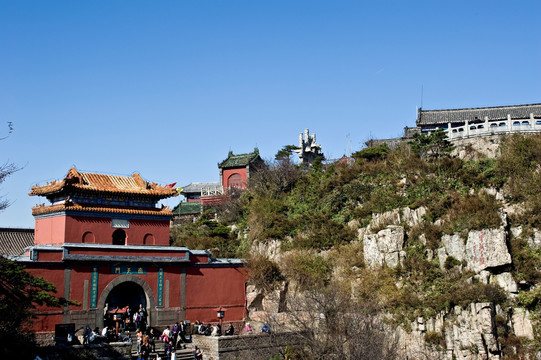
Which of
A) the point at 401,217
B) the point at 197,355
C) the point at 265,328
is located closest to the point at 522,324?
the point at 401,217

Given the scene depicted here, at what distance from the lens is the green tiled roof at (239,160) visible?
46656 millimetres

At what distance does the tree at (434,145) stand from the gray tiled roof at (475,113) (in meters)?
6.57

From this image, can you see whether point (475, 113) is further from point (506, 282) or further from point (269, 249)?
point (506, 282)

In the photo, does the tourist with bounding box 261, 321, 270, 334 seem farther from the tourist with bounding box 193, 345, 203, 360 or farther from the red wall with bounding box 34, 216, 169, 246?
the red wall with bounding box 34, 216, 169, 246

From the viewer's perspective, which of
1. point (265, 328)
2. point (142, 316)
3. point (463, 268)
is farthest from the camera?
point (265, 328)

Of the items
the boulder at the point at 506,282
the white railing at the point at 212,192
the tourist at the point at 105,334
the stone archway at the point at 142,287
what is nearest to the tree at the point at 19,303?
the tourist at the point at 105,334

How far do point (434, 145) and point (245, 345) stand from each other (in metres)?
14.3

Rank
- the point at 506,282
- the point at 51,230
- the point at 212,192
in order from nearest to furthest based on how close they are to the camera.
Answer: the point at 506,282 → the point at 51,230 → the point at 212,192

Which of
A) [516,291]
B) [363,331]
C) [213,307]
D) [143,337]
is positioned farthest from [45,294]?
[516,291]

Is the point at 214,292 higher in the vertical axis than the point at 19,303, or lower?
higher

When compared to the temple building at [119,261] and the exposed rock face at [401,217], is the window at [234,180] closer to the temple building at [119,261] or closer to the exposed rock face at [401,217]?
the temple building at [119,261]

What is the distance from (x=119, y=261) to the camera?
2492 centimetres

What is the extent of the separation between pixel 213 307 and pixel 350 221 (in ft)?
24.9

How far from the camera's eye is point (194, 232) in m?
35.8
